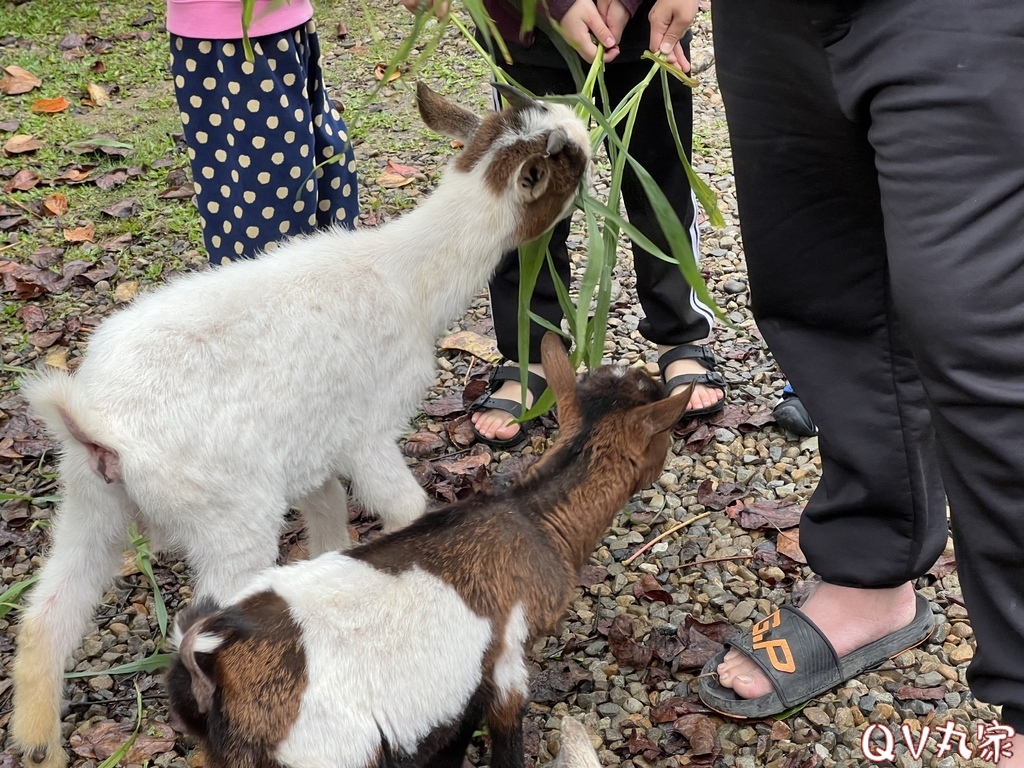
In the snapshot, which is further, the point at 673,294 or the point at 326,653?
the point at 673,294

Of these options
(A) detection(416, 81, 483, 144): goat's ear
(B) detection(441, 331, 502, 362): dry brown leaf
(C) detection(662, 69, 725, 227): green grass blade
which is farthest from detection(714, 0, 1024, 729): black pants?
(B) detection(441, 331, 502, 362): dry brown leaf

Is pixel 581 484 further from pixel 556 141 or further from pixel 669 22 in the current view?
pixel 669 22

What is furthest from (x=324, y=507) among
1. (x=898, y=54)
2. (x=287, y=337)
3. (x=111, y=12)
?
(x=111, y=12)

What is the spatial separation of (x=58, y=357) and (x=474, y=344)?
1.61 meters

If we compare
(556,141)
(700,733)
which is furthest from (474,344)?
(700,733)

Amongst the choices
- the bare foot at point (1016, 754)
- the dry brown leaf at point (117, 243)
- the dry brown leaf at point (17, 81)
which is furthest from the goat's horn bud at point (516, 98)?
the dry brown leaf at point (17, 81)

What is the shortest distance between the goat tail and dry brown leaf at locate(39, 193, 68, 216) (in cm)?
298

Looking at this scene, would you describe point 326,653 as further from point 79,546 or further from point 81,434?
point 79,546

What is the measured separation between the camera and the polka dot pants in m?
2.89

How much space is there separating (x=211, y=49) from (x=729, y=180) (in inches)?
107

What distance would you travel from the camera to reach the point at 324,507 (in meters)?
2.80

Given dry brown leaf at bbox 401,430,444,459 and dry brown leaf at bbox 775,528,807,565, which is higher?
dry brown leaf at bbox 775,528,807,565

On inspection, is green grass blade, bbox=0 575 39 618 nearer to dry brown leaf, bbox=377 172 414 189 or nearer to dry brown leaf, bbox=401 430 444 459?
dry brown leaf, bbox=401 430 444 459

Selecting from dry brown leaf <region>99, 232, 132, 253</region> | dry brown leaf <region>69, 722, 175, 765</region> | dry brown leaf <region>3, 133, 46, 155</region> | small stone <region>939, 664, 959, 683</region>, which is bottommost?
dry brown leaf <region>69, 722, 175, 765</region>
